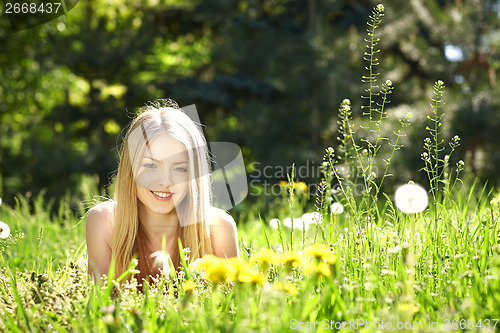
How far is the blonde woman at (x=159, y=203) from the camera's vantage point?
220cm

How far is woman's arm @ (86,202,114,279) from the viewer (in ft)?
7.20

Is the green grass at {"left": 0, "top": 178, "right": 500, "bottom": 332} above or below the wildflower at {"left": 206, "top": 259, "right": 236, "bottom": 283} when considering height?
below

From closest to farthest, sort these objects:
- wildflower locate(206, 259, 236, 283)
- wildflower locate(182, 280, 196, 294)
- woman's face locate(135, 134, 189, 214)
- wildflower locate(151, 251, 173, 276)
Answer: wildflower locate(206, 259, 236, 283) < wildflower locate(182, 280, 196, 294) < wildflower locate(151, 251, 173, 276) < woman's face locate(135, 134, 189, 214)

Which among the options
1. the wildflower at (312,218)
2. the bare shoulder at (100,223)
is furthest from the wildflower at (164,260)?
the wildflower at (312,218)

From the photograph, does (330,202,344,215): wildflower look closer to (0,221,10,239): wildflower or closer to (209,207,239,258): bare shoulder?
(209,207,239,258): bare shoulder

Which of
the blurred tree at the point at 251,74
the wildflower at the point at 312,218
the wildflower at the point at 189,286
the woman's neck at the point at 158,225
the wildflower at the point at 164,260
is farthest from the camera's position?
the blurred tree at the point at 251,74

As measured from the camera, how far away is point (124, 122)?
11.0 meters

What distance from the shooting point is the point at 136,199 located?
2.26 m

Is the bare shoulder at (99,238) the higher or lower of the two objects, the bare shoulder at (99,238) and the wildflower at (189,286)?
the higher

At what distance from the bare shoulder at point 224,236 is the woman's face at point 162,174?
20cm

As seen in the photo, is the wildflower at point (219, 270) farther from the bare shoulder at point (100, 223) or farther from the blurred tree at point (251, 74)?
the blurred tree at point (251, 74)

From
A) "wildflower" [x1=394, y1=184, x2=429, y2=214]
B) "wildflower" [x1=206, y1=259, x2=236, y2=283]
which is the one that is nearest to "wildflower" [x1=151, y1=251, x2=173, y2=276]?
"wildflower" [x1=206, y1=259, x2=236, y2=283]

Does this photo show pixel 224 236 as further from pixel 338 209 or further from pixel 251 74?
pixel 251 74

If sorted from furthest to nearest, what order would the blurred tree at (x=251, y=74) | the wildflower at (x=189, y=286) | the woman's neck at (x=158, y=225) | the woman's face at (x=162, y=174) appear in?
the blurred tree at (x=251, y=74), the woman's neck at (x=158, y=225), the woman's face at (x=162, y=174), the wildflower at (x=189, y=286)
